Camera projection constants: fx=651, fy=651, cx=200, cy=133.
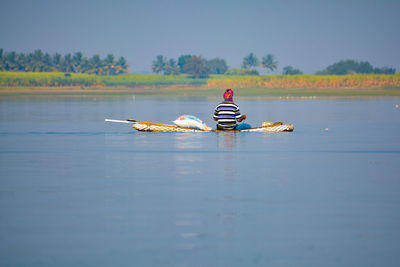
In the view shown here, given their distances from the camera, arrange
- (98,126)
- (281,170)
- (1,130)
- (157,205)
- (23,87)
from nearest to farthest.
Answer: (157,205), (281,170), (1,130), (98,126), (23,87)

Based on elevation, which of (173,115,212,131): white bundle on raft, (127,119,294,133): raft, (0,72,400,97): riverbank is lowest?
(0,72,400,97): riverbank

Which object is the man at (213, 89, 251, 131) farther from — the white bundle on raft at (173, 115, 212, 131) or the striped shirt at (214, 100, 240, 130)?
the white bundle on raft at (173, 115, 212, 131)

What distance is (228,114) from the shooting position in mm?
28938

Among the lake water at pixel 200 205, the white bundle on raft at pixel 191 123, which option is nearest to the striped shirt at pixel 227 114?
the white bundle on raft at pixel 191 123

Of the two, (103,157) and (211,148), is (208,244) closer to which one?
(103,157)

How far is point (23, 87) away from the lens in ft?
609

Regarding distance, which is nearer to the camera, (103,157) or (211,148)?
(103,157)

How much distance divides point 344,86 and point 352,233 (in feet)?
517

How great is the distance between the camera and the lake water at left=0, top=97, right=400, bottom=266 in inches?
382

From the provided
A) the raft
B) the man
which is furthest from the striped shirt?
the raft

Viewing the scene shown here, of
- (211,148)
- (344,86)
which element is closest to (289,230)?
(211,148)

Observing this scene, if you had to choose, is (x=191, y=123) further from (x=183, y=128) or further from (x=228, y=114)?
(x=228, y=114)

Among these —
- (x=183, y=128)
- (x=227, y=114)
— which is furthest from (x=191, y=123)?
(x=227, y=114)

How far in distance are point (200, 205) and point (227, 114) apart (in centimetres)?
1617
